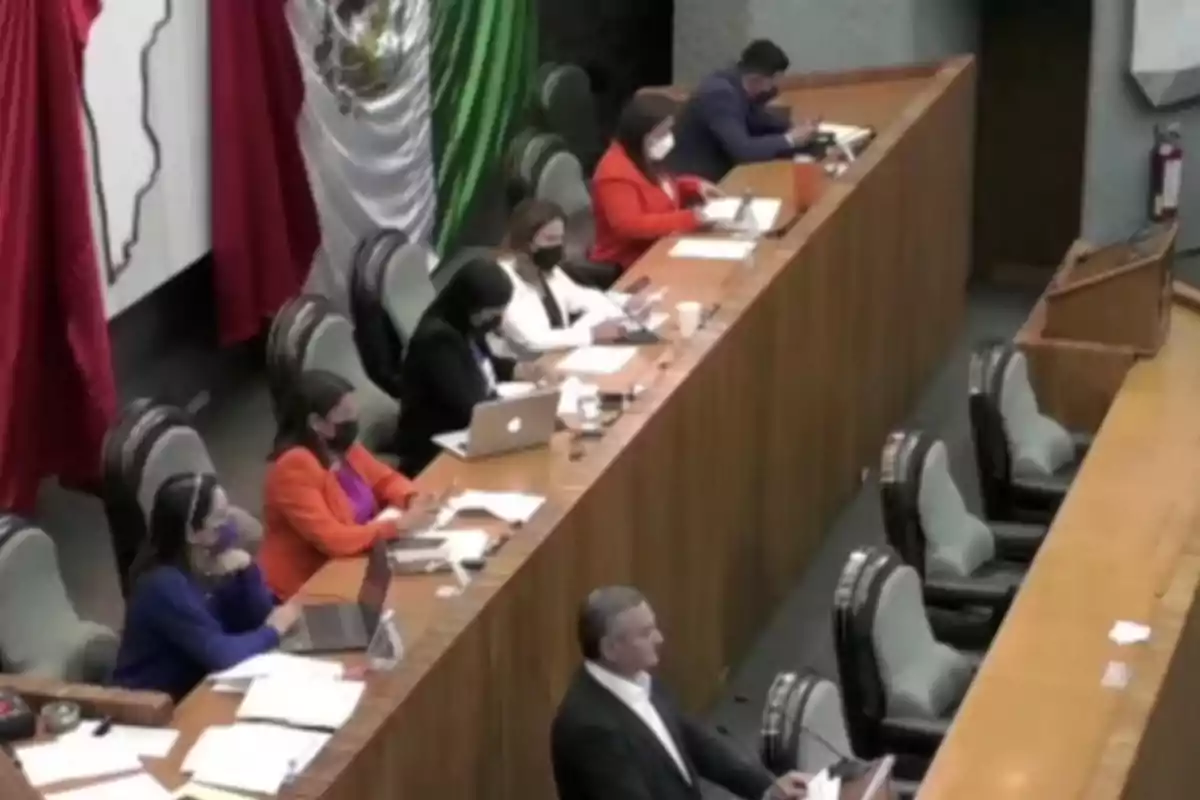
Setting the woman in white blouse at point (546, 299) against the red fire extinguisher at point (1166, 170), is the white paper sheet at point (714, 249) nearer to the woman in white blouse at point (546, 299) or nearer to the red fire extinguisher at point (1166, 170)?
the woman in white blouse at point (546, 299)

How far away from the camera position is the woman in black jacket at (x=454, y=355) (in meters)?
6.03

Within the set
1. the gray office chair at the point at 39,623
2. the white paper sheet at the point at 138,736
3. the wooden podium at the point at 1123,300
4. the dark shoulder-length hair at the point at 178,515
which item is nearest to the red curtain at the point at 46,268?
the gray office chair at the point at 39,623

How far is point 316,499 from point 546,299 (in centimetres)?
161

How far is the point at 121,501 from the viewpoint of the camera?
5641mm

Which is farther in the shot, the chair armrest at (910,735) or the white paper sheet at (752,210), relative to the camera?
the white paper sheet at (752,210)

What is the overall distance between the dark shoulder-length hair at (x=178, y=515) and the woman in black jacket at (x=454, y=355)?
4.52 feet

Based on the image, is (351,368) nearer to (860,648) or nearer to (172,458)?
(172,458)

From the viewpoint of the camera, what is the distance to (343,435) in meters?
5.37

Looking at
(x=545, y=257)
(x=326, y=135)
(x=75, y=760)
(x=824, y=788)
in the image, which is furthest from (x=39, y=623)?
(x=326, y=135)

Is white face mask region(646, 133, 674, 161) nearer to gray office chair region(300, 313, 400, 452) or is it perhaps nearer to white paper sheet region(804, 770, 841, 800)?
gray office chair region(300, 313, 400, 452)

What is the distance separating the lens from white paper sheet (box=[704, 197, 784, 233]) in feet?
24.0

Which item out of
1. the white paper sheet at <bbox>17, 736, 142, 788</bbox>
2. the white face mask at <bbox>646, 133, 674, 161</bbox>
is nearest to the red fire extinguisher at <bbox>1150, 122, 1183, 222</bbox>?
the white face mask at <bbox>646, 133, 674, 161</bbox>

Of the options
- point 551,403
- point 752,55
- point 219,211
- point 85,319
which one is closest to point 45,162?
point 85,319

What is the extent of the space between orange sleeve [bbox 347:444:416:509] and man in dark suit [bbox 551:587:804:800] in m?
1.16
